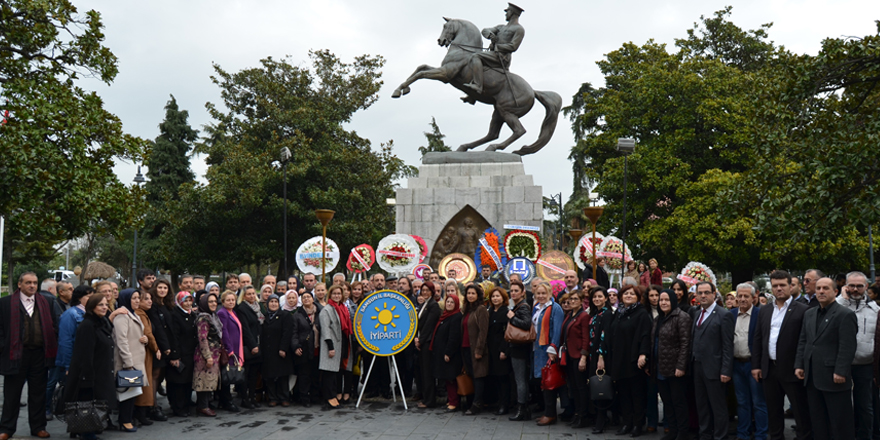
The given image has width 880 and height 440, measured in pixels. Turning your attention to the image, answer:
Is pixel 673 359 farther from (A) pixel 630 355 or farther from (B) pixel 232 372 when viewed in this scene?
(B) pixel 232 372

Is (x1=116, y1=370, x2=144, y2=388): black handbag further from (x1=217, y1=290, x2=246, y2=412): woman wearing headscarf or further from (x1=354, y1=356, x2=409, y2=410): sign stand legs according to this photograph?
(x1=354, y1=356, x2=409, y2=410): sign stand legs

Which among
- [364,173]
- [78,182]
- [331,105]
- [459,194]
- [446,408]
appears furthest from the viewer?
[331,105]

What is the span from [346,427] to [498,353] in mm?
2125

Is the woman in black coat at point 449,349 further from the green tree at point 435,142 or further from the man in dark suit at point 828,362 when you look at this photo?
the green tree at point 435,142

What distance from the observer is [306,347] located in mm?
9758

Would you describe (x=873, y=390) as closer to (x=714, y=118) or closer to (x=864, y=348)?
(x=864, y=348)

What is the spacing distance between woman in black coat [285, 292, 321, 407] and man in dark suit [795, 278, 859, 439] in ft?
19.5

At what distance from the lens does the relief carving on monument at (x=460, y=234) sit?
1564cm

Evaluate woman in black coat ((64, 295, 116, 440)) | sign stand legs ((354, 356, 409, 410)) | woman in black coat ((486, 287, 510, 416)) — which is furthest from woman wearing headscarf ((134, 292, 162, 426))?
woman in black coat ((486, 287, 510, 416))

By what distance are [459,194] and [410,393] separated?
6.07 meters

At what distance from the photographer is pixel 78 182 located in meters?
14.2

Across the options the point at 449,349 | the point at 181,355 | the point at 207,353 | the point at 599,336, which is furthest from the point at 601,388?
the point at 181,355

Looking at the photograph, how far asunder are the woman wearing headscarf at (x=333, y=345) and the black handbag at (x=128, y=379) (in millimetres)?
2380

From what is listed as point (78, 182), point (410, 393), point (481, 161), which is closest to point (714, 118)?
point (481, 161)
